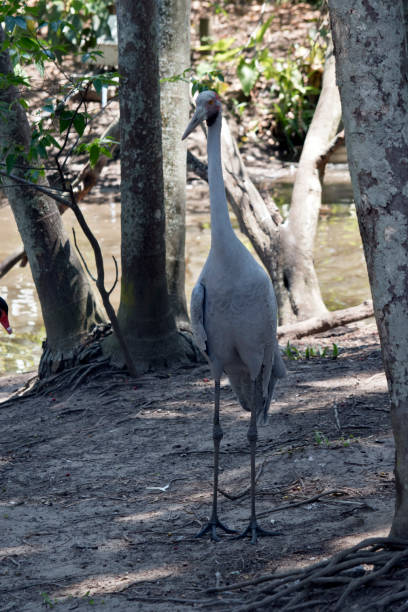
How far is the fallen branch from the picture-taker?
8203 millimetres

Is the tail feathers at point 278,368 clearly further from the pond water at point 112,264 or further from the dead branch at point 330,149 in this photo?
the dead branch at point 330,149

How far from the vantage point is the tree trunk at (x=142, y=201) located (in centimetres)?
643

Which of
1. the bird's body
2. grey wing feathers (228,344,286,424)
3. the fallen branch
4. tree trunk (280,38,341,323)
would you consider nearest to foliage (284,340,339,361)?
the fallen branch

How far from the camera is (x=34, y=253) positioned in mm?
6945

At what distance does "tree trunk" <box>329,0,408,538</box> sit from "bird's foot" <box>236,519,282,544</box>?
109 cm

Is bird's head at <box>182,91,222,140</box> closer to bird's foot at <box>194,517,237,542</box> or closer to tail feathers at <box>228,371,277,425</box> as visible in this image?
tail feathers at <box>228,371,277,425</box>

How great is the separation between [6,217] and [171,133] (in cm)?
943

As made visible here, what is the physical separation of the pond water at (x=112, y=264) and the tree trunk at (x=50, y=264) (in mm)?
2267

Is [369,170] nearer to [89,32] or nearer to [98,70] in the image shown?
[98,70]

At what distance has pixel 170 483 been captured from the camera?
4.75m

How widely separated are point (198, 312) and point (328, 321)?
13.9 feet

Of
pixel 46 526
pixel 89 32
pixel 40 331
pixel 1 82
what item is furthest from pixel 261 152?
pixel 46 526

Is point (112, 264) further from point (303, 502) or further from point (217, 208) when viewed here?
point (303, 502)

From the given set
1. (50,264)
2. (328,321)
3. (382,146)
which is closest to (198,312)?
(382,146)
